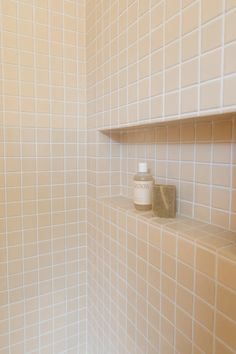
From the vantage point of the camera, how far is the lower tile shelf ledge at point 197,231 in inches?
21.5

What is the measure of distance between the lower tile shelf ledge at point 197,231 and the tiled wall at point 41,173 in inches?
15.3

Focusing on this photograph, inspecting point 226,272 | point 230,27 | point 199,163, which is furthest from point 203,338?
point 230,27

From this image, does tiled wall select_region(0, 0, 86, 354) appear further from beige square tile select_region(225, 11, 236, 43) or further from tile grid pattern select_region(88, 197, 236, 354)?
beige square tile select_region(225, 11, 236, 43)

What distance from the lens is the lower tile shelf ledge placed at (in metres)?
0.55

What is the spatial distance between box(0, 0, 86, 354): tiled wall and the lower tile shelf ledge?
388 mm

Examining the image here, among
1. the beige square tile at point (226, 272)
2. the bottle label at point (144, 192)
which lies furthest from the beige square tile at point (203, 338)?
the bottle label at point (144, 192)

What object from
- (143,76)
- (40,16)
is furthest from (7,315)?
(40,16)

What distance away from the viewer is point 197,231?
65 cm

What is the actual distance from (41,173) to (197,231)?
0.71m

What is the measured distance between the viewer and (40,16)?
1021 millimetres

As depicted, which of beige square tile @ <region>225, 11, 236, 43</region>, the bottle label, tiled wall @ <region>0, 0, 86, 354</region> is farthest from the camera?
tiled wall @ <region>0, 0, 86, 354</region>

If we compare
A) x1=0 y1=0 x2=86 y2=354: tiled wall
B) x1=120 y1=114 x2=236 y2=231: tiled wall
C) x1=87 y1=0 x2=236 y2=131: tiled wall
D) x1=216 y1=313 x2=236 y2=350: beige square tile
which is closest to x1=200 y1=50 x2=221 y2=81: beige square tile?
x1=87 y1=0 x2=236 y2=131: tiled wall

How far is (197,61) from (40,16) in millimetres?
794

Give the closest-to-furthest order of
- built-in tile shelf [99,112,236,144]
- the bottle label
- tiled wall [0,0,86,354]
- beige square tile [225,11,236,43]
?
beige square tile [225,11,236,43], built-in tile shelf [99,112,236,144], the bottle label, tiled wall [0,0,86,354]
